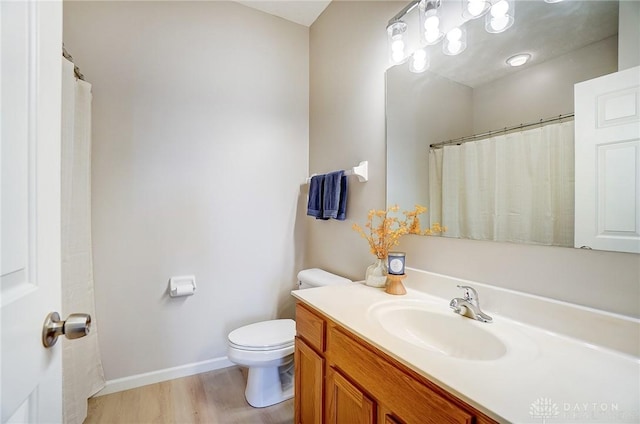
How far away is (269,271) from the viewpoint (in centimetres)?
228

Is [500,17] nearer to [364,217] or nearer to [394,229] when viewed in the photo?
[394,229]

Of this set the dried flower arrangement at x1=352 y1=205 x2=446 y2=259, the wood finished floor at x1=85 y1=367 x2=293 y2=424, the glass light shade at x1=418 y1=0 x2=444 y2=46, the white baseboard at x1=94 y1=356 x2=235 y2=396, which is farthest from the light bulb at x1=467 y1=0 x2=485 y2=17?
the white baseboard at x1=94 y1=356 x2=235 y2=396

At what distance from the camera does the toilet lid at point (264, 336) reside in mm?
1625

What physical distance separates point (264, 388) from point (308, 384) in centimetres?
62

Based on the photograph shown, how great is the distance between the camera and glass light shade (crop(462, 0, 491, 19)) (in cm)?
112

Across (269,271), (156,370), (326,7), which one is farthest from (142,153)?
(326,7)

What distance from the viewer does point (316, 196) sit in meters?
2.09

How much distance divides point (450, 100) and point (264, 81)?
149 cm

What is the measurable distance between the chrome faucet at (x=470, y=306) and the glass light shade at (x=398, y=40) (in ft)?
3.81

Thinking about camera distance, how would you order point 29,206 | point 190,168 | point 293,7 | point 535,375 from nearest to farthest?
point 29,206 → point 535,375 → point 190,168 → point 293,7

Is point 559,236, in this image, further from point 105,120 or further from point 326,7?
point 105,120

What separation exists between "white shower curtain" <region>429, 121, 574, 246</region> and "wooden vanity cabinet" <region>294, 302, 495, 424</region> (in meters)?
0.64

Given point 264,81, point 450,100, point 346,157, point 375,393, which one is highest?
point 264,81

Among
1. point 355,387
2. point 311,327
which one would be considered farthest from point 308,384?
point 355,387
